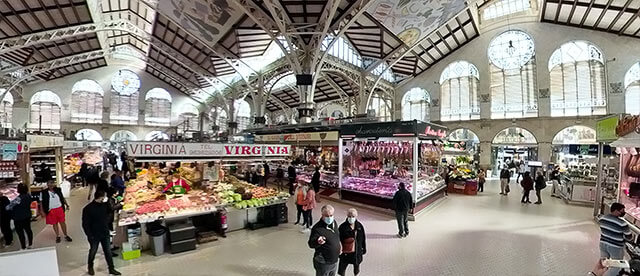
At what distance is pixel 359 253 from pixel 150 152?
4.17m

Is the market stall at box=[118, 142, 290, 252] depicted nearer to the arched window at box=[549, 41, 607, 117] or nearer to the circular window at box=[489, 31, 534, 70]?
the circular window at box=[489, 31, 534, 70]

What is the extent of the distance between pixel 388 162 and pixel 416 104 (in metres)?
14.8

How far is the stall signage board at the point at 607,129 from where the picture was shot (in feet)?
25.6

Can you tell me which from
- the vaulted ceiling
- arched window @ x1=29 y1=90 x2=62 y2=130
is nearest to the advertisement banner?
the vaulted ceiling

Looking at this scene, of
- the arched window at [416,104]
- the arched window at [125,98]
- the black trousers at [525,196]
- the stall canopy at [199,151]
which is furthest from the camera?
the arched window at [125,98]

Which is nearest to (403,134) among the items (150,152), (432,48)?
(150,152)

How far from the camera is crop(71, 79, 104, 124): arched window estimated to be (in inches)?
1100

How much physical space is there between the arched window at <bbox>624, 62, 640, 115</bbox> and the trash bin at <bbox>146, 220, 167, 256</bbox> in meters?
22.4

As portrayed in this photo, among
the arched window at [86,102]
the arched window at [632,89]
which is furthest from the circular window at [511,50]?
the arched window at [86,102]

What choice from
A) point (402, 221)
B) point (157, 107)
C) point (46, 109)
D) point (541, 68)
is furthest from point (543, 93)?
point (46, 109)

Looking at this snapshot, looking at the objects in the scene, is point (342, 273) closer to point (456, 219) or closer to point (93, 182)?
point (456, 219)

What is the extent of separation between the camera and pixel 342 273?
450 cm

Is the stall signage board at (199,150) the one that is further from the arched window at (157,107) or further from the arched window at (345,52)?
the arched window at (157,107)

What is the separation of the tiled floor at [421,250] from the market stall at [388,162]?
1.29 meters
